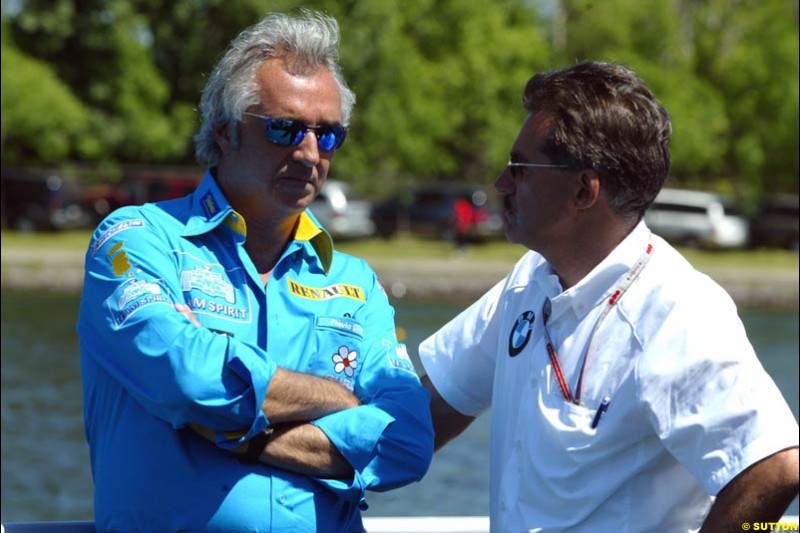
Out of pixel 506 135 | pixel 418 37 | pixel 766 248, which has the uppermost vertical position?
pixel 418 37

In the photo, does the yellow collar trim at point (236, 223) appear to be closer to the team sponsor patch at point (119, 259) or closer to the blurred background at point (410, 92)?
the team sponsor patch at point (119, 259)

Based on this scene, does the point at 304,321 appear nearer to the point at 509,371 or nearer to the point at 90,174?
the point at 509,371

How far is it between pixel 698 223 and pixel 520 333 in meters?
33.4

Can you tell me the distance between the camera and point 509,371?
3111 millimetres

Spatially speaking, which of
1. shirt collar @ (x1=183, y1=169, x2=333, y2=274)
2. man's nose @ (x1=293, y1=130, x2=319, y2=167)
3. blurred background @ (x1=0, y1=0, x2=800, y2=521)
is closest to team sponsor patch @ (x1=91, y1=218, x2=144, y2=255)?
shirt collar @ (x1=183, y1=169, x2=333, y2=274)

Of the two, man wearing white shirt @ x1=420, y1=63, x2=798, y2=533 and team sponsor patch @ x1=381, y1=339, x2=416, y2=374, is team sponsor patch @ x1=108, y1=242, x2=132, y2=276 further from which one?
man wearing white shirt @ x1=420, y1=63, x2=798, y2=533

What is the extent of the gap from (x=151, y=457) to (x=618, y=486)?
104cm

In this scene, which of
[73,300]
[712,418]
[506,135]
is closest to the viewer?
[712,418]

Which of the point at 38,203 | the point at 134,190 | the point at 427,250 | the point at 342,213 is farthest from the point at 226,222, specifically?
the point at 134,190

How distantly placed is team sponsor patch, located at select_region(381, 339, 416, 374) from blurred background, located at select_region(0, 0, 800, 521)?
1697cm

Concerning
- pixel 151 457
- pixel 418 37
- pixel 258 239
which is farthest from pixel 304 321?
pixel 418 37

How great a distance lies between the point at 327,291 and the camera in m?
3.21

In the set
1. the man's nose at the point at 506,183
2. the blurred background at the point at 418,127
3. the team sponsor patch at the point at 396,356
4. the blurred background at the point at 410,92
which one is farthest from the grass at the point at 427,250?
the man's nose at the point at 506,183

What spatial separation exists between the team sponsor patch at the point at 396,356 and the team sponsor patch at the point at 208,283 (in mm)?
435
